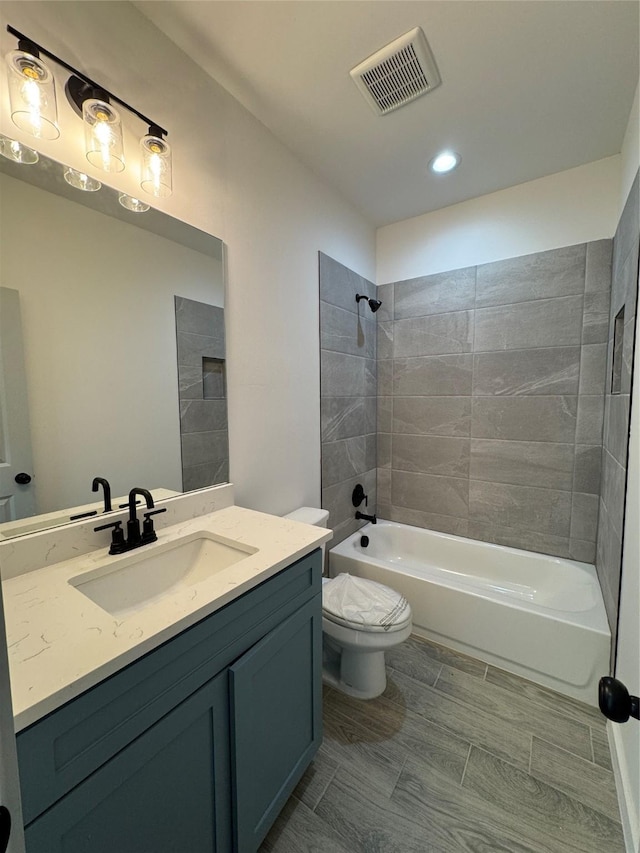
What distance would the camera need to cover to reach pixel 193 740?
0.81 metres

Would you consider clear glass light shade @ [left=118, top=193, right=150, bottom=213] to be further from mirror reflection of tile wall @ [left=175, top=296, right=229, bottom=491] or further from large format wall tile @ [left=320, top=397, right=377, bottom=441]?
large format wall tile @ [left=320, top=397, right=377, bottom=441]

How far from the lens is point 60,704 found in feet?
1.86

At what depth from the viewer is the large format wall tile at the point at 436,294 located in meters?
2.35

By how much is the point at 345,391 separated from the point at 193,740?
1.89 metres

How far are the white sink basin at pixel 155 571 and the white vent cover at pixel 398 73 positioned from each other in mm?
1885

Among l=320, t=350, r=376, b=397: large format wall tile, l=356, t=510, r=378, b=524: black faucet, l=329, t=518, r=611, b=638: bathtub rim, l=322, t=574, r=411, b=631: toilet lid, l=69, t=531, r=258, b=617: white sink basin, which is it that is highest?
l=320, t=350, r=376, b=397: large format wall tile

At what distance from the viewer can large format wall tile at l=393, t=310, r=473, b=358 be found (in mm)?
2379

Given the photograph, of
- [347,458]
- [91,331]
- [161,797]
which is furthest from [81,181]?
[347,458]

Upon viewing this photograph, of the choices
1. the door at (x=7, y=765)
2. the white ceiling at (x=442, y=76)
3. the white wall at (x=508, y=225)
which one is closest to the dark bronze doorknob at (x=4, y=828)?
the door at (x=7, y=765)

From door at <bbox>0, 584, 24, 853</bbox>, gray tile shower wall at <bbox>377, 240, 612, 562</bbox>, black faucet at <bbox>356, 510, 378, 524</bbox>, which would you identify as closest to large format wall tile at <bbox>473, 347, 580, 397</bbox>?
gray tile shower wall at <bbox>377, 240, 612, 562</bbox>

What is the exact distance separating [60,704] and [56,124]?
1.42 meters

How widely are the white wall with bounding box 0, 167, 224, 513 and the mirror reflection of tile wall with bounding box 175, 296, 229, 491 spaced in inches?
→ 1.5

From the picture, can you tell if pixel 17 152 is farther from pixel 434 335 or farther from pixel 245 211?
pixel 434 335

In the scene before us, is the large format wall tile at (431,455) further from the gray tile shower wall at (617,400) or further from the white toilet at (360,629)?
the white toilet at (360,629)
